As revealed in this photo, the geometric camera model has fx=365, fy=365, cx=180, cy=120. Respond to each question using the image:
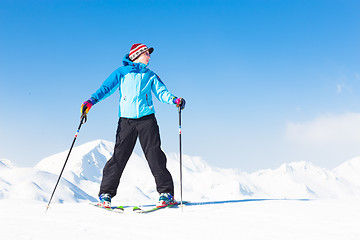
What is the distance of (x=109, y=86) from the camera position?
20.8 feet

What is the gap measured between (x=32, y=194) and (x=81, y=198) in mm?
30952

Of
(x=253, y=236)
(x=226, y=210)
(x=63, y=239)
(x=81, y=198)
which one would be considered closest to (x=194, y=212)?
(x=226, y=210)

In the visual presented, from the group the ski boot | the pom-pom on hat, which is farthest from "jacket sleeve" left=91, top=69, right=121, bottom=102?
the ski boot

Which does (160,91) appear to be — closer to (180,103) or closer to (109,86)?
(180,103)

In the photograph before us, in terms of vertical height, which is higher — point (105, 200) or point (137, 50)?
point (137, 50)

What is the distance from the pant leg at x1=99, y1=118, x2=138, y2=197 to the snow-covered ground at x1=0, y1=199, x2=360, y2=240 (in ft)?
2.58

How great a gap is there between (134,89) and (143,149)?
1.02 metres

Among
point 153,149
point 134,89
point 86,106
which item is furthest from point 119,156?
point 134,89

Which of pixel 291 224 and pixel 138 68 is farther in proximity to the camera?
pixel 138 68

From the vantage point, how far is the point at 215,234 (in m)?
3.64

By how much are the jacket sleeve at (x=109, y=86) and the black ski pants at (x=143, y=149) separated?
582 millimetres

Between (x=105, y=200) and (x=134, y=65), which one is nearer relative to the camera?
(x=105, y=200)

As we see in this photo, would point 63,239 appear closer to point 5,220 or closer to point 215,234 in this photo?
point 5,220

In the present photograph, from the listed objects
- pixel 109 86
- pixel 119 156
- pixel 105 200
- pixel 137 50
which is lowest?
pixel 105 200
